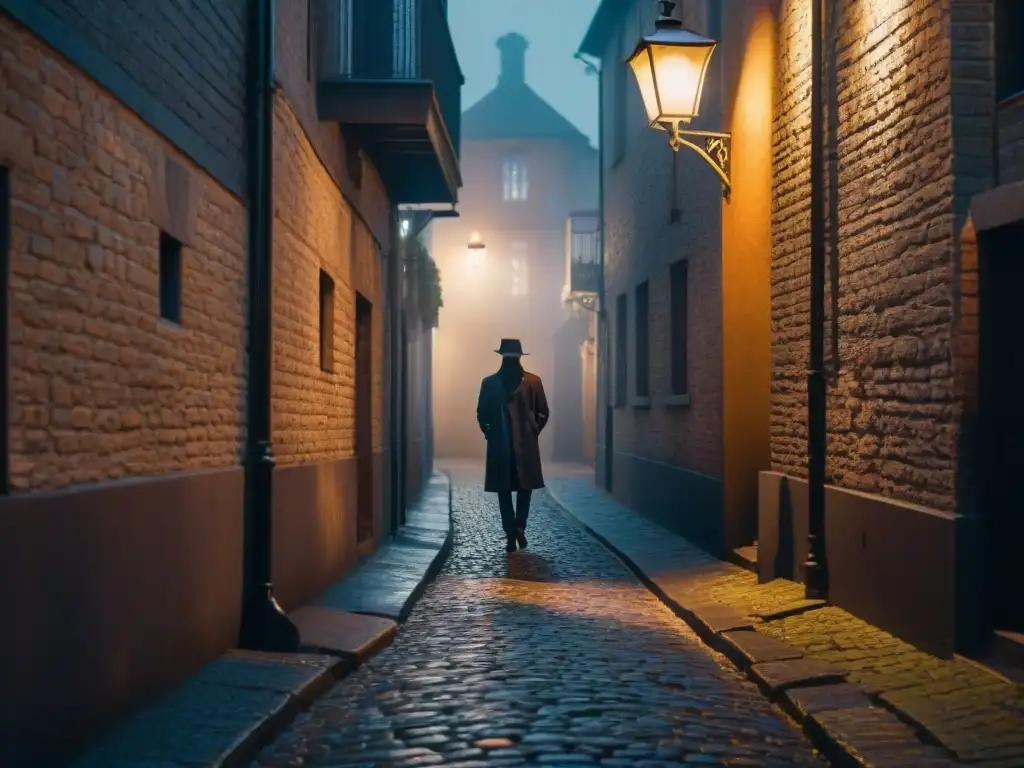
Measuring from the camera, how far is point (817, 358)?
28.7ft

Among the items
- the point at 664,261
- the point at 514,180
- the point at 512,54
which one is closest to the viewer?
the point at 664,261

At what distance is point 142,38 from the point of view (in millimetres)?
5812

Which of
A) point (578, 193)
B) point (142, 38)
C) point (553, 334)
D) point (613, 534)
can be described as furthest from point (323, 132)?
point (578, 193)

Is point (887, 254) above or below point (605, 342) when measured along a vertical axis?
below

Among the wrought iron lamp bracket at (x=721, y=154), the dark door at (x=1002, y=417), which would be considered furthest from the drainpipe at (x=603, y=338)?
the dark door at (x=1002, y=417)

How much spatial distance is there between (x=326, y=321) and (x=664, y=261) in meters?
5.21

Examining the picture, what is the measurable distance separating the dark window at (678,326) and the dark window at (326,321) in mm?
4713

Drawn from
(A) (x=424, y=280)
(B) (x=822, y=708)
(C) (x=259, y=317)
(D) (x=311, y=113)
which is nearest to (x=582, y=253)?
(A) (x=424, y=280)

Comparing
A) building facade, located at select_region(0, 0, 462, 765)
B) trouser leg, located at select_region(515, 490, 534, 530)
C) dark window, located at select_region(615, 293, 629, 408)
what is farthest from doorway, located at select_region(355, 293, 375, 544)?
dark window, located at select_region(615, 293, 629, 408)

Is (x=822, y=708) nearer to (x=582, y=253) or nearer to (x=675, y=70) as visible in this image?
(x=675, y=70)

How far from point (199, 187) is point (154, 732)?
9.04ft

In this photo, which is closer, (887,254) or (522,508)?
(887,254)

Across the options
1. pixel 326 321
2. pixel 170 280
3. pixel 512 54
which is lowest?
pixel 170 280

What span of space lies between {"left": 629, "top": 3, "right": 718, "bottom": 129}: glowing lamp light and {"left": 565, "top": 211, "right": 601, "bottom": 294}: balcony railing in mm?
19278
